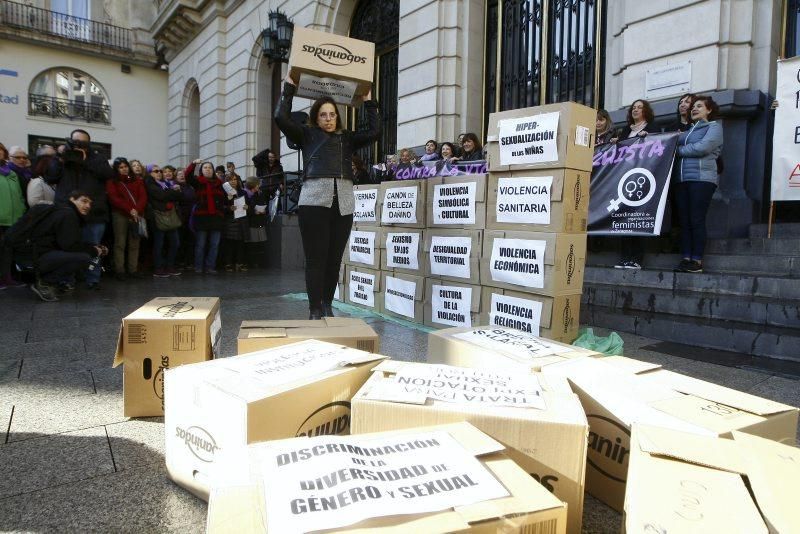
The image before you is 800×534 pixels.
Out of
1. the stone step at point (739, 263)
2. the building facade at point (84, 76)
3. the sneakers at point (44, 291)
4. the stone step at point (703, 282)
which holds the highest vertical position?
the building facade at point (84, 76)

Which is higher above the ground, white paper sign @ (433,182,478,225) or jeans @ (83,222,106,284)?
white paper sign @ (433,182,478,225)

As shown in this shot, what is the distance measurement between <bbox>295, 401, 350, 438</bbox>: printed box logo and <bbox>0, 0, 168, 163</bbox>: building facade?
25.0 meters

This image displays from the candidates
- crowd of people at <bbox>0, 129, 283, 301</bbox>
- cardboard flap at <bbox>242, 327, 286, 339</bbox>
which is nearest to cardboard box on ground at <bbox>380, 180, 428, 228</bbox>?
cardboard flap at <bbox>242, 327, 286, 339</bbox>

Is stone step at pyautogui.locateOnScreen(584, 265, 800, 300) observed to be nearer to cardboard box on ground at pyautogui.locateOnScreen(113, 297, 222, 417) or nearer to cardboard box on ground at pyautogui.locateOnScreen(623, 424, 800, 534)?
cardboard box on ground at pyautogui.locateOnScreen(623, 424, 800, 534)

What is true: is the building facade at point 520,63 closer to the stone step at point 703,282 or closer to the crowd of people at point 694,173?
the crowd of people at point 694,173

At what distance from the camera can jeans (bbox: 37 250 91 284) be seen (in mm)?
5969

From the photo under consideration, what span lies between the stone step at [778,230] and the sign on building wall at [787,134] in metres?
0.26

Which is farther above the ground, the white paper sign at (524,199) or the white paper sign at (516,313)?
the white paper sign at (524,199)

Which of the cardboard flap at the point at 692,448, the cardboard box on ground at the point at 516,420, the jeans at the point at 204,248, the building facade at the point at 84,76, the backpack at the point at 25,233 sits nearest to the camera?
the cardboard flap at the point at 692,448

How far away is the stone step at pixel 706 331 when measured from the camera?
365cm

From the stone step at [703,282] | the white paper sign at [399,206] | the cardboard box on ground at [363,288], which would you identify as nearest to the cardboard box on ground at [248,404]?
the white paper sign at [399,206]

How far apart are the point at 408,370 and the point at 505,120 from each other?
2807mm

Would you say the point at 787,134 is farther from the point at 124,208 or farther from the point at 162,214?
the point at 162,214

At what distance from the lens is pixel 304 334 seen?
2.50 m
